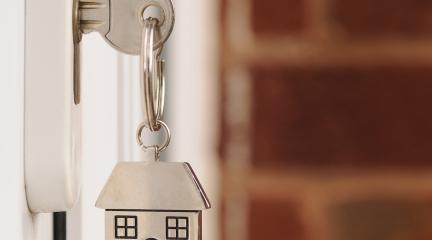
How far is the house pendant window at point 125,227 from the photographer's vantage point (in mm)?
262

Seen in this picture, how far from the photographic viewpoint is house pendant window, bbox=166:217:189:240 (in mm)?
261

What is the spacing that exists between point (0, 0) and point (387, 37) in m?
0.28

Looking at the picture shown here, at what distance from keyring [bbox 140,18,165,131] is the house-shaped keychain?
19mm

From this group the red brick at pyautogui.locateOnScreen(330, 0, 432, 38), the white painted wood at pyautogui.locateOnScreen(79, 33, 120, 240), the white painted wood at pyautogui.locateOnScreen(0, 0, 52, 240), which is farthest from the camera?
the red brick at pyautogui.locateOnScreen(330, 0, 432, 38)

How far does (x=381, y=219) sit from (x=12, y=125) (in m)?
0.28

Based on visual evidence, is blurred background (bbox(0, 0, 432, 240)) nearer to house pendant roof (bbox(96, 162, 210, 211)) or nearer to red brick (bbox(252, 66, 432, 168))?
red brick (bbox(252, 66, 432, 168))

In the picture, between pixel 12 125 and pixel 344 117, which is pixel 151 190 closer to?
pixel 12 125

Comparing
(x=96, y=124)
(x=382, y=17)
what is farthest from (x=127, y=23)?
(x=382, y=17)

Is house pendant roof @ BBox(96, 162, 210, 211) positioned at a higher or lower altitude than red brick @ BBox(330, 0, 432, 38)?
lower

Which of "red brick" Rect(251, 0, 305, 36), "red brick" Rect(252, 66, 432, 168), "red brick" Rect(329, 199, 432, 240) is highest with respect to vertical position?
"red brick" Rect(251, 0, 305, 36)

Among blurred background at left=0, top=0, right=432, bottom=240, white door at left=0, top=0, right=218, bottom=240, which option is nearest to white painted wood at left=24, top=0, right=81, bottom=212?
white door at left=0, top=0, right=218, bottom=240

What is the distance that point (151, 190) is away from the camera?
27 centimetres

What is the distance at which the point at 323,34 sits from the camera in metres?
0.47

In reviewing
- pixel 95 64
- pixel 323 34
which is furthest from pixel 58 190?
pixel 323 34
